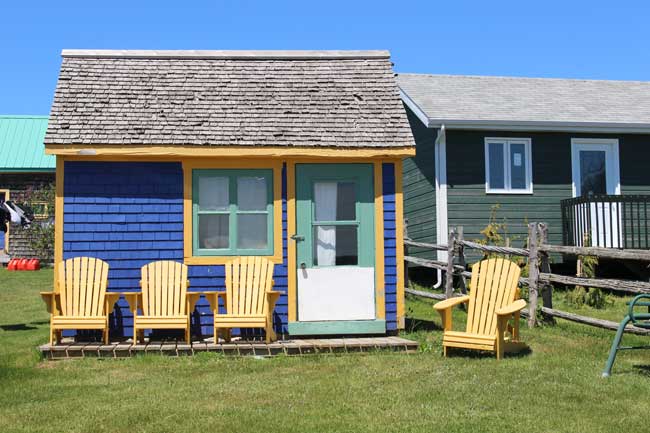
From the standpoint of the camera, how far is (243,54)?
10125 mm

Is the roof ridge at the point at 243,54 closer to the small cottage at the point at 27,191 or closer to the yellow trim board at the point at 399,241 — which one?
the yellow trim board at the point at 399,241

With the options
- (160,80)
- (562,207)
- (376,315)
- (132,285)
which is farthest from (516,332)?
(562,207)

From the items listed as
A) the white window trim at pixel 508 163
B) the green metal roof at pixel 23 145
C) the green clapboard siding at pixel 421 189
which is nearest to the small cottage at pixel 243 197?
the white window trim at pixel 508 163

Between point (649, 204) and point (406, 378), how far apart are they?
10.4 m

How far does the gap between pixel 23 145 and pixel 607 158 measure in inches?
637

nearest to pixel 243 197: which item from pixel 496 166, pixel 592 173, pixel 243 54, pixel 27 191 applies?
pixel 243 54

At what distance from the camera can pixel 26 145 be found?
22672mm

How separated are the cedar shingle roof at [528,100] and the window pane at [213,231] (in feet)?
21.1

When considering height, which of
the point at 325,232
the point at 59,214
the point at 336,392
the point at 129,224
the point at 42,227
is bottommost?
the point at 336,392

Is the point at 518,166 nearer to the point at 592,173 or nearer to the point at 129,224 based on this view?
the point at 592,173

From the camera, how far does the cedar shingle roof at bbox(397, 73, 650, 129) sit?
15.0 m

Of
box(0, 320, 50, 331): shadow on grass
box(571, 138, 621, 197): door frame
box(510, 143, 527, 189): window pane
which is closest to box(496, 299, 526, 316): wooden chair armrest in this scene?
box(0, 320, 50, 331): shadow on grass

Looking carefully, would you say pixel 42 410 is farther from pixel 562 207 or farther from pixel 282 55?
pixel 562 207

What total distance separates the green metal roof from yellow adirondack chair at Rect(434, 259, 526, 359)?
16173 millimetres
